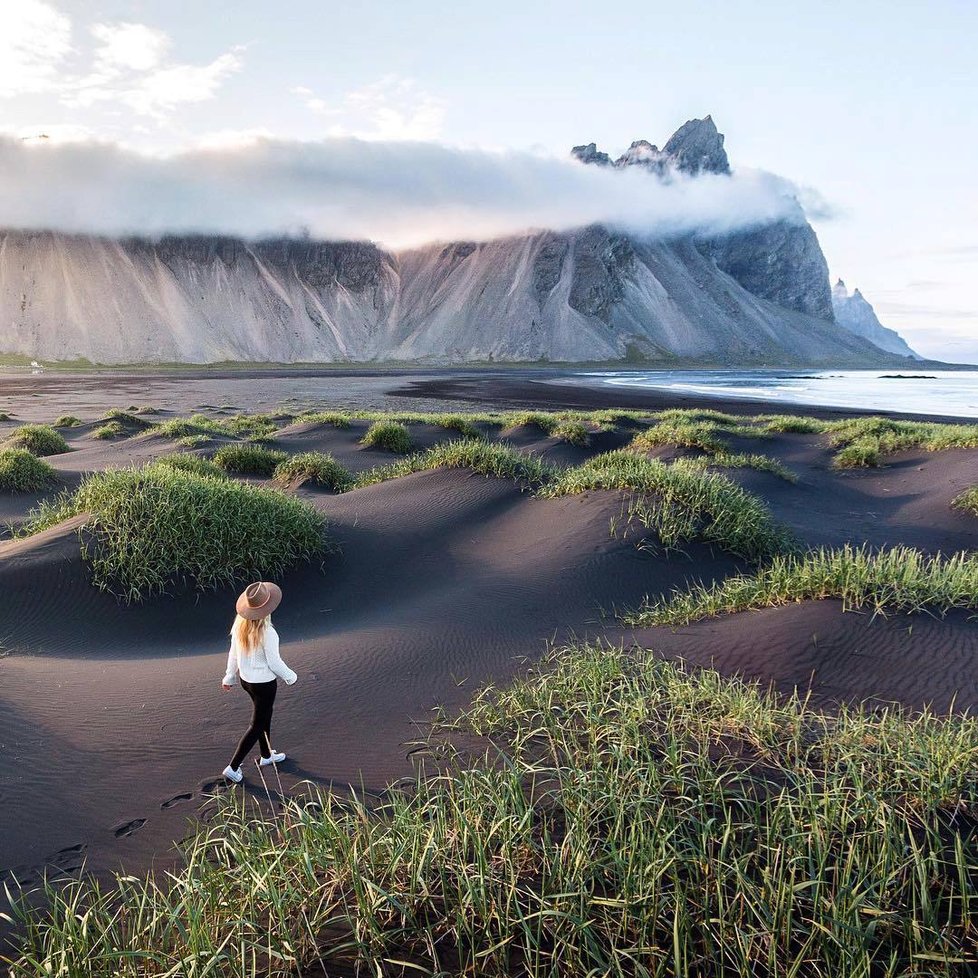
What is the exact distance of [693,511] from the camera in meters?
9.77

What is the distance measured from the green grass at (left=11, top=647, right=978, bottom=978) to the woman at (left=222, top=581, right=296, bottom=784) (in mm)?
1197

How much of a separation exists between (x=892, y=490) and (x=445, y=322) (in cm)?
12558

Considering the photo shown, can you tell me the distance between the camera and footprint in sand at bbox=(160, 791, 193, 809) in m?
4.11

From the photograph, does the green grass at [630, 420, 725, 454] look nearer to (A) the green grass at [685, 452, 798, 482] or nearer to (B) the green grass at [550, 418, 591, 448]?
(A) the green grass at [685, 452, 798, 482]

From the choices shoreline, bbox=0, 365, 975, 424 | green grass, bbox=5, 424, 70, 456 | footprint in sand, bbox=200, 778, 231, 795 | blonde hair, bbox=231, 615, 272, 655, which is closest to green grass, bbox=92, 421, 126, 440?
green grass, bbox=5, 424, 70, 456

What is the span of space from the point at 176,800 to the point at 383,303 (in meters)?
149

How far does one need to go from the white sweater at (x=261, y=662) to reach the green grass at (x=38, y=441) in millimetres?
19658

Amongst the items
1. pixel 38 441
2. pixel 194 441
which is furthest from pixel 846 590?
pixel 38 441

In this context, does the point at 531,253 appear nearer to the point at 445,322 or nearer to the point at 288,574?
the point at 445,322

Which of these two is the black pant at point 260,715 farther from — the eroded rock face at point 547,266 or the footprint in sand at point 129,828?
the eroded rock face at point 547,266

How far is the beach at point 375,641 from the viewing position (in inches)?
171

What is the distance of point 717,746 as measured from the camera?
366cm

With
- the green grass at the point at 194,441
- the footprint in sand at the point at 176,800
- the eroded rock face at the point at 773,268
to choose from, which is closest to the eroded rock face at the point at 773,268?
the eroded rock face at the point at 773,268

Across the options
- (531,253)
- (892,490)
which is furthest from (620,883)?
(531,253)
